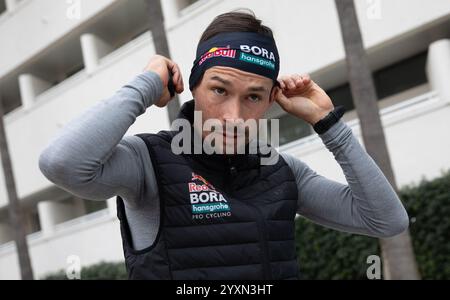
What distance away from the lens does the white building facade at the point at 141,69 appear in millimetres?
9180

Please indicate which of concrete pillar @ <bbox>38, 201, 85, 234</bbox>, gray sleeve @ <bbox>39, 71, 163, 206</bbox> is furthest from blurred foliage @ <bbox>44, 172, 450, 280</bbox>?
concrete pillar @ <bbox>38, 201, 85, 234</bbox>

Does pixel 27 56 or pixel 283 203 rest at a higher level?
pixel 27 56

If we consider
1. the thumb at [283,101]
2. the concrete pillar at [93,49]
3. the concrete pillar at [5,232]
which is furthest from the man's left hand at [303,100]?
the concrete pillar at [5,232]

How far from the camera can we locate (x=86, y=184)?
1.50 m

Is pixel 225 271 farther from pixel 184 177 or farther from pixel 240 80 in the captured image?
pixel 240 80

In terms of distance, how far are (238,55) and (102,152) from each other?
0.48 metres

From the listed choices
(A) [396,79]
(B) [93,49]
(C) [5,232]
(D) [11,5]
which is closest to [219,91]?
(A) [396,79]

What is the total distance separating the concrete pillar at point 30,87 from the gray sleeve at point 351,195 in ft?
53.6

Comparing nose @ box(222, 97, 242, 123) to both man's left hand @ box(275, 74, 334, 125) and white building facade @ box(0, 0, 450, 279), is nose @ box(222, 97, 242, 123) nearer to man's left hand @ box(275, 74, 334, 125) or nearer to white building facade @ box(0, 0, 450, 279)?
man's left hand @ box(275, 74, 334, 125)

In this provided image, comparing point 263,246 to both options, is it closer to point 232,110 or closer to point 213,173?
point 213,173

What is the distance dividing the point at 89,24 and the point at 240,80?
45.5 feet

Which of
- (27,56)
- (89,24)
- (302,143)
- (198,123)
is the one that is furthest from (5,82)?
(198,123)

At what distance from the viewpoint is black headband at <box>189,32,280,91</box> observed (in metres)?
1.66
